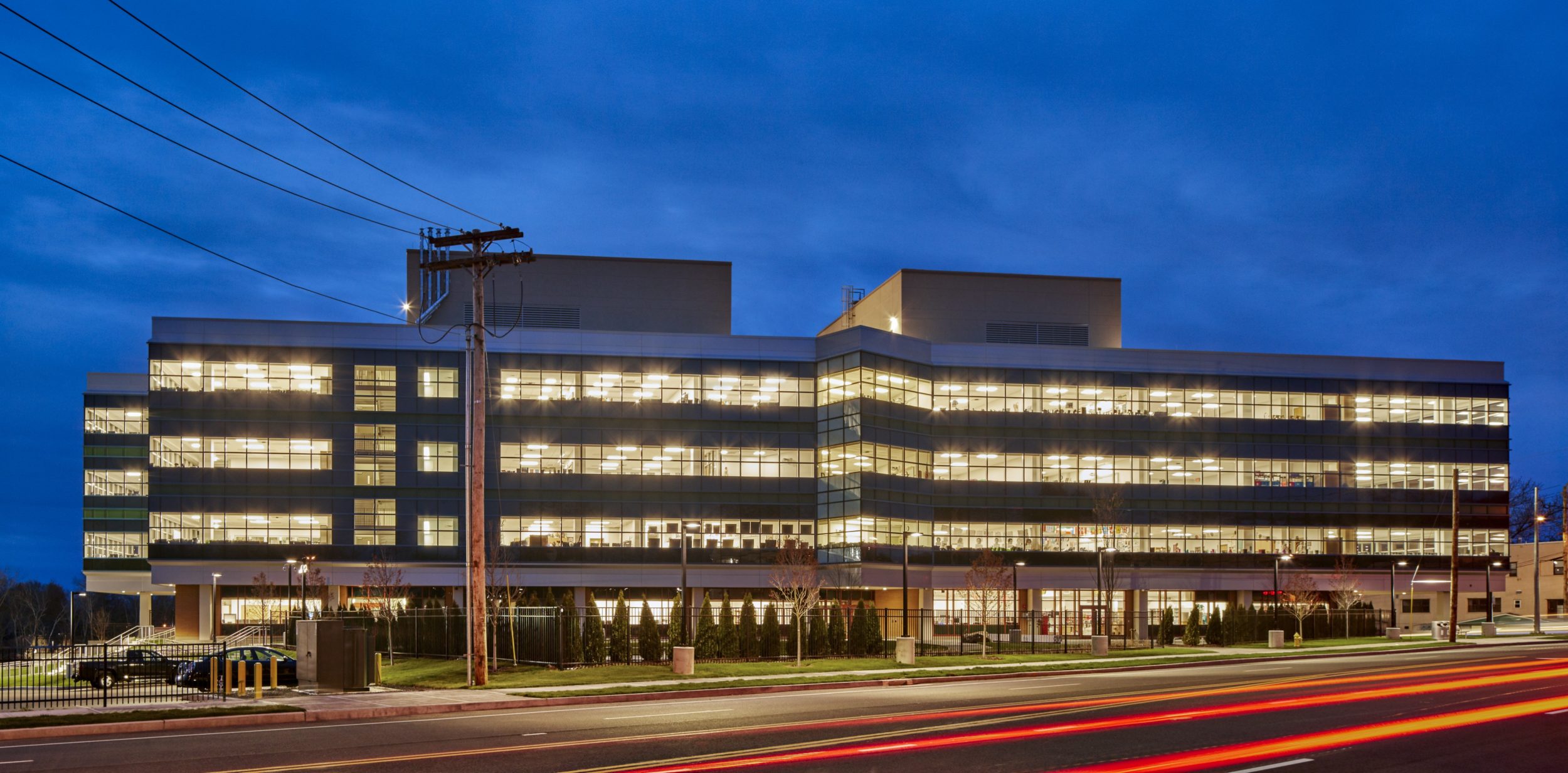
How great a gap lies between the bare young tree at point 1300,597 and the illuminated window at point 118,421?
9445 centimetres

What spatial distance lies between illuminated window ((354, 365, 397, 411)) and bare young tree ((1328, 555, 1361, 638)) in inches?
2407

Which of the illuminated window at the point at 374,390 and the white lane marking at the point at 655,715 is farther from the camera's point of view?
the illuminated window at the point at 374,390

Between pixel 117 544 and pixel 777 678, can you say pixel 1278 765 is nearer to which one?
pixel 777 678

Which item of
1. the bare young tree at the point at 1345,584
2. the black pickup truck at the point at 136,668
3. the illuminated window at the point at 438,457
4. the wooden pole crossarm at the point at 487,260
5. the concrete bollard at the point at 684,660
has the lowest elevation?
the bare young tree at the point at 1345,584

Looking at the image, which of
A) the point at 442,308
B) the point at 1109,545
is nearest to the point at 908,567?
the point at 1109,545

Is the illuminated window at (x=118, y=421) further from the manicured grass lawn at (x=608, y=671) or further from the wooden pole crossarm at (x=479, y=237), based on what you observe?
the wooden pole crossarm at (x=479, y=237)

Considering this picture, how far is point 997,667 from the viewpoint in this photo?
40.4m

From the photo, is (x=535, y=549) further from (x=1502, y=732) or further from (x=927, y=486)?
(x=1502, y=732)

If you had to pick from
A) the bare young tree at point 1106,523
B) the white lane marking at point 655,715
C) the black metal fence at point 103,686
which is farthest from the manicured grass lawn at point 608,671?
the bare young tree at point 1106,523

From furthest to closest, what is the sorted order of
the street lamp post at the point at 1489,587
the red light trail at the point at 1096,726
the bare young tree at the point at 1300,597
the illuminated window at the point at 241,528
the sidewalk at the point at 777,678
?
the street lamp post at the point at 1489,587 → the illuminated window at the point at 241,528 → the bare young tree at the point at 1300,597 → the sidewalk at the point at 777,678 → the red light trail at the point at 1096,726

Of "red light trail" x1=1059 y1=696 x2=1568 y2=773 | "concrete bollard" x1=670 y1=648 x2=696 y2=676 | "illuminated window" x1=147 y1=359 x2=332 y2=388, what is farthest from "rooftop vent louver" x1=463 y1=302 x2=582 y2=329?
"red light trail" x1=1059 y1=696 x2=1568 y2=773

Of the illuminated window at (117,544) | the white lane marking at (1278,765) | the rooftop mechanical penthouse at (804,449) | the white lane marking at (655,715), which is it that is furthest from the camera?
the illuminated window at (117,544)

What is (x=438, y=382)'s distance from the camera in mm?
84000

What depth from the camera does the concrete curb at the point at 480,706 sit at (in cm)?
2191
